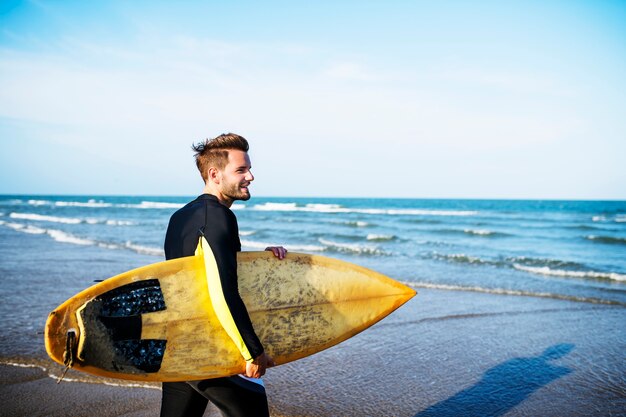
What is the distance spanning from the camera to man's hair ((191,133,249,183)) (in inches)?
88.4

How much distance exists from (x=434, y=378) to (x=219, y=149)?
308 centimetres

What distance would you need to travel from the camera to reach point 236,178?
2.23 m

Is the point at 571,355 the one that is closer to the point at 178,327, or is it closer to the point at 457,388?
the point at 457,388

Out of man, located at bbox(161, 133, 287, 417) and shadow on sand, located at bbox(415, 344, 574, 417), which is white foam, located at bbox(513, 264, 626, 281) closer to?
shadow on sand, located at bbox(415, 344, 574, 417)

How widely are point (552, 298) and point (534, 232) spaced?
15.4 metres

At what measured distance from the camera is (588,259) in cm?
1260

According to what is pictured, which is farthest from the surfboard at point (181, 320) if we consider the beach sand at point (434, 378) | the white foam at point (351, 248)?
the white foam at point (351, 248)

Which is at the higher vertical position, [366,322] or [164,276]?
[164,276]

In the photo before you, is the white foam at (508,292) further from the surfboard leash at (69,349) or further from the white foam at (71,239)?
the white foam at (71,239)

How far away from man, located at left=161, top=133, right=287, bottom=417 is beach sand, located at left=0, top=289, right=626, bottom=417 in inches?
52.1

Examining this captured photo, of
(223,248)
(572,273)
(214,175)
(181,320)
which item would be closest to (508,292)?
(572,273)

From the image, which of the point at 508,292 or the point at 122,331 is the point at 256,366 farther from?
the point at 508,292

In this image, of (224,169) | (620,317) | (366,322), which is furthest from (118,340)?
(620,317)

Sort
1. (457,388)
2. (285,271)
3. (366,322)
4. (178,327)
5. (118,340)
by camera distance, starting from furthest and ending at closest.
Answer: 1. (457,388)
2. (366,322)
3. (285,271)
4. (178,327)
5. (118,340)
